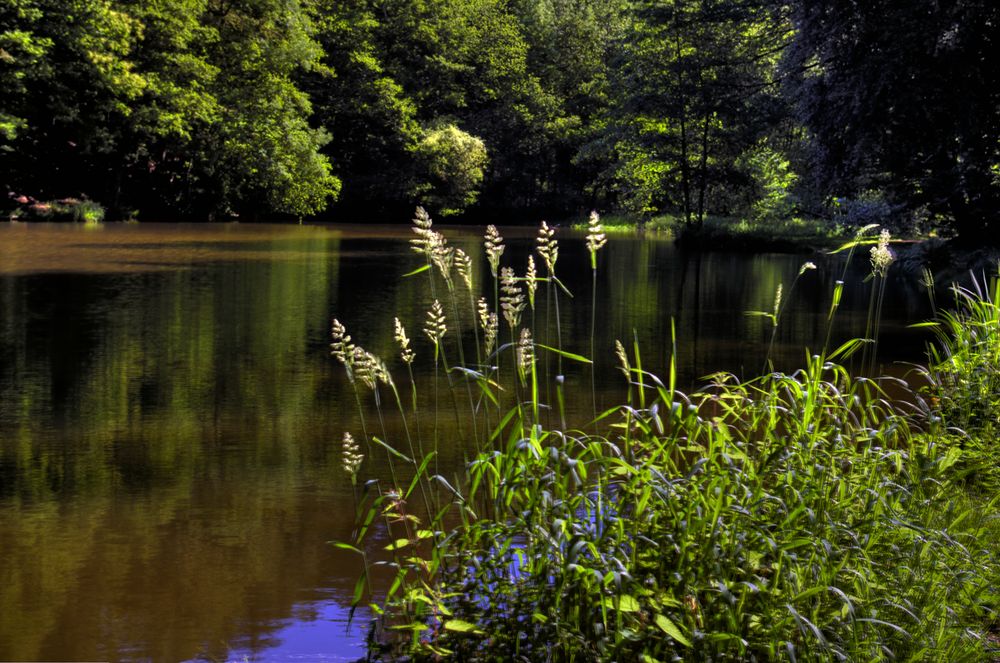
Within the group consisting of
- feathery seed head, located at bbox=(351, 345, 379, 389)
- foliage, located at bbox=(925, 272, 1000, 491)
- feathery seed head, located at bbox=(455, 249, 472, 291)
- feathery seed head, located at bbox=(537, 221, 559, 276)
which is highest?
feathery seed head, located at bbox=(537, 221, 559, 276)

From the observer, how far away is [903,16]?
17.1m

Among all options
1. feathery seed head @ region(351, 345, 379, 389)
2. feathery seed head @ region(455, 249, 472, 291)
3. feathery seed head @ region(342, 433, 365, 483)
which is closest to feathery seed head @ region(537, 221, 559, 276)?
feathery seed head @ region(455, 249, 472, 291)

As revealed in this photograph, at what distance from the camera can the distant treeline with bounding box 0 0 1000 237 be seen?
60.6 feet

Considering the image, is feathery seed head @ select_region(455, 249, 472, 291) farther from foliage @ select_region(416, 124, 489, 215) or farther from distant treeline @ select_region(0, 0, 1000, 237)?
foliage @ select_region(416, 124, 489, 215)

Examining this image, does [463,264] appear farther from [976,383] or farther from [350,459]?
[976,383]

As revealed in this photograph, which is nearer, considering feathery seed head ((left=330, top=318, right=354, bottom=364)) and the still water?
feathery seed head ((left=330, top=318, right=354, bottom=364))

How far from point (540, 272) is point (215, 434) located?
1717 cm

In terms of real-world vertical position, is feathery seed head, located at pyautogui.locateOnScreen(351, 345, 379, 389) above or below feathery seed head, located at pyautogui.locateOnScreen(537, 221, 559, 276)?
below

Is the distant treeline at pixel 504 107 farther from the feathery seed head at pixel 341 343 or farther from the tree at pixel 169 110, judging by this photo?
the feathery seed head at pixel 341 343

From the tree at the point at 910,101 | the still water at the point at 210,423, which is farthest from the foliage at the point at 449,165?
the still water at the point at 210,423

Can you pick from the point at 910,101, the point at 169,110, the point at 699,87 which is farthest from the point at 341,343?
the point at 169,110

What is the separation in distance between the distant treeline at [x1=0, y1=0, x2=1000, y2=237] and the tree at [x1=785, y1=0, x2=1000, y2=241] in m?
A: 0.04

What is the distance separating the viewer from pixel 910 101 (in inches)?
681

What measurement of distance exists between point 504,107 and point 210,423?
51869mm
